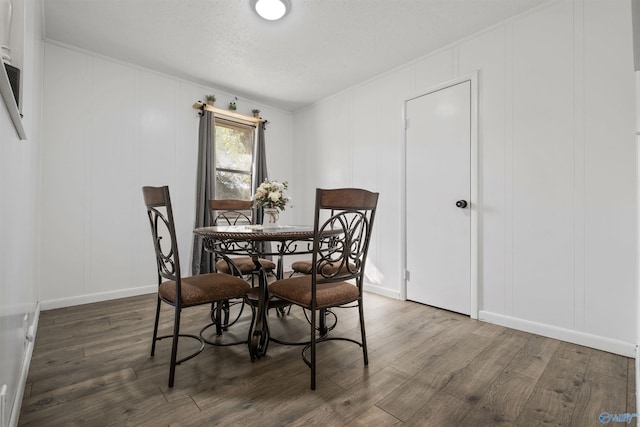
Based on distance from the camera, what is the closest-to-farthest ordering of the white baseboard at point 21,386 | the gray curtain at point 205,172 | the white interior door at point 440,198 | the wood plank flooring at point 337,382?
the white baseboard at point 21,386, the wood plank flooring at point 337,382, the white interior door at point 440,198, the gray curtain at point 205,172

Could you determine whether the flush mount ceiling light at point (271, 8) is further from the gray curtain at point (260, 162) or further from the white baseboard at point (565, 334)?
the white baseboard at point (565, 334)

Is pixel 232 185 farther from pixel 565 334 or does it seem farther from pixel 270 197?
pixel 565 334

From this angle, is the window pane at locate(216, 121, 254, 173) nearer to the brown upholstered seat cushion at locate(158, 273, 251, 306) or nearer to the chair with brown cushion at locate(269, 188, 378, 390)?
the brown upholstered seat cushion at locate(158, 273, 251, 306)

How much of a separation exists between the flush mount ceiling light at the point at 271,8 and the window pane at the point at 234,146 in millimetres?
1925

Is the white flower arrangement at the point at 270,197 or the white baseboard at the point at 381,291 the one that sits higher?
the white flower arrangement at the point at 270,197

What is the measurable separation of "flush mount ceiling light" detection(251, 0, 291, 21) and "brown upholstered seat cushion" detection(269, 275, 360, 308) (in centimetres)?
210

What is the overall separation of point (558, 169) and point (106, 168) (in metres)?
4.19

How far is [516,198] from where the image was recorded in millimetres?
2467

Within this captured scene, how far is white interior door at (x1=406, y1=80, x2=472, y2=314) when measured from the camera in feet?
9.10

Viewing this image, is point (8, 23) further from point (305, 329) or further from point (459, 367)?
point (459, 367)

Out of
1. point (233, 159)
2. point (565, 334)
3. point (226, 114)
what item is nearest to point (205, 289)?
point (565, 334)

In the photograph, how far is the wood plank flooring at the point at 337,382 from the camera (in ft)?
4.49

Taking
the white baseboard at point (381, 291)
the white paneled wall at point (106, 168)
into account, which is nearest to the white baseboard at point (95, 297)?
the white paneled wall at point (106, 168)

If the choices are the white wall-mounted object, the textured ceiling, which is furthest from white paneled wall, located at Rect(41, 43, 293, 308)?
the white wall-mounted object
